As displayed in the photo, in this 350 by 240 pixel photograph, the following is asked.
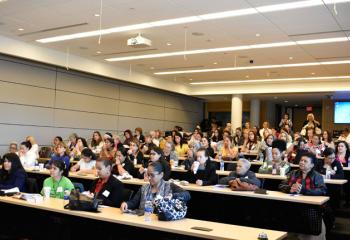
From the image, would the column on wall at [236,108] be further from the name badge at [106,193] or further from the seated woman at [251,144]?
the name badge at [106,193]

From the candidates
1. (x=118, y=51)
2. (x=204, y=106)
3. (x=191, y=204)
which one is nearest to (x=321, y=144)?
(x=191, y=204)

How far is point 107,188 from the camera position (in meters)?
4.67

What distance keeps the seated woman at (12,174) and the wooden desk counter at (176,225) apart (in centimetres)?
126

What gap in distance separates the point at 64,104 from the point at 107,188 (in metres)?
9.12

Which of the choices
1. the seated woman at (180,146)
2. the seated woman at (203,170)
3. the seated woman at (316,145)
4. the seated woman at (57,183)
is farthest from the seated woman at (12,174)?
the seated woman at (316,145)

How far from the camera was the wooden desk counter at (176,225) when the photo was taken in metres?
3.04

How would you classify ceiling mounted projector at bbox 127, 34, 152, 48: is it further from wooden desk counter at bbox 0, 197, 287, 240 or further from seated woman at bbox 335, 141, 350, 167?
wooden desk counter at bbox 0, 197, 287, 240

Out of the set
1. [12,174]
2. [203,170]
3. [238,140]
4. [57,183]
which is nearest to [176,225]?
[57,183]

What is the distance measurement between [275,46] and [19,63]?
24.7 feet

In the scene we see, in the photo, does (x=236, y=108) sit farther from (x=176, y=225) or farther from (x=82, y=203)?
(x=176, y=225)

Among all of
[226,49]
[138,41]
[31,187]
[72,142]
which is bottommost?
[31,187]

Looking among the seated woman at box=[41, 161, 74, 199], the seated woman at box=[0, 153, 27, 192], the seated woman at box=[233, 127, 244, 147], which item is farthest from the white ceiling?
the seated woman at box=[41, 161, 74, 199]

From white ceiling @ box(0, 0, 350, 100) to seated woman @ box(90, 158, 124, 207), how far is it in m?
3.87

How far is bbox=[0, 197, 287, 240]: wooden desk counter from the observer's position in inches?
120
